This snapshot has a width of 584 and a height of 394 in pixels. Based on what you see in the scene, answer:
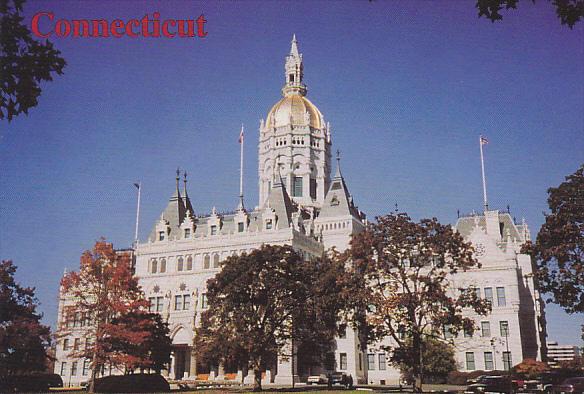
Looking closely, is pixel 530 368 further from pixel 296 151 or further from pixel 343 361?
pixel 296 151

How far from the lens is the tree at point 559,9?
12469 millimetres

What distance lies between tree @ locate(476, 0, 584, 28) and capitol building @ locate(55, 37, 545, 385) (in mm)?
50419

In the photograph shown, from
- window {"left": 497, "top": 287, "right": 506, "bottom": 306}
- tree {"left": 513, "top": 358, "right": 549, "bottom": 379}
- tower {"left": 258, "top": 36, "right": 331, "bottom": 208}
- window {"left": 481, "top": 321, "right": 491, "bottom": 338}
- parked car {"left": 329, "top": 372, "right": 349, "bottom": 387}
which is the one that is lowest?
parked car {"left": 329, "top": 372, "right": 349, "bottom": 387}

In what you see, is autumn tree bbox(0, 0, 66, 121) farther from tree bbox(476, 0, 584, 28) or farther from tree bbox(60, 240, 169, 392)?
tree bbox(60, 240, 169, 392)

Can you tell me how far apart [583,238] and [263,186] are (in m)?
70.1

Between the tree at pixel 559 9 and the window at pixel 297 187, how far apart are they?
3419 inches

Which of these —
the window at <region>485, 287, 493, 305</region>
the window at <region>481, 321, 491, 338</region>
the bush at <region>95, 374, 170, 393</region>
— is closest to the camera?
the bush at <region>95, 374, 170, 393</region>

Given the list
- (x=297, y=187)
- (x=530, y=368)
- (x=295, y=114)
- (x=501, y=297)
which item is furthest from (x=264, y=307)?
(x=295, y=114)

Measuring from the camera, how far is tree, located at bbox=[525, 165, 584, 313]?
37031mm

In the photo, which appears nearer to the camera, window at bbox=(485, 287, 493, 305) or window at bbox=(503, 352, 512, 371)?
window at bbox=(503, 352, 512, 371)

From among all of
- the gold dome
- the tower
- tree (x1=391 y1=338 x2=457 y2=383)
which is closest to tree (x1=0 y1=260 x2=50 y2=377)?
tree (x1=391 y1=338 x2=457 y2=383)

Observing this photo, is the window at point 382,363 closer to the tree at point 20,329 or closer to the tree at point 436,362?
the tree at point 436,362

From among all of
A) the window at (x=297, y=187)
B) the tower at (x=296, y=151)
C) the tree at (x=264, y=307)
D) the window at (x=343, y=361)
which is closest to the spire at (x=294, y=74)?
the tower at (x=296, y=151)

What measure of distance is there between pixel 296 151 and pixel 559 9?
293 feet
